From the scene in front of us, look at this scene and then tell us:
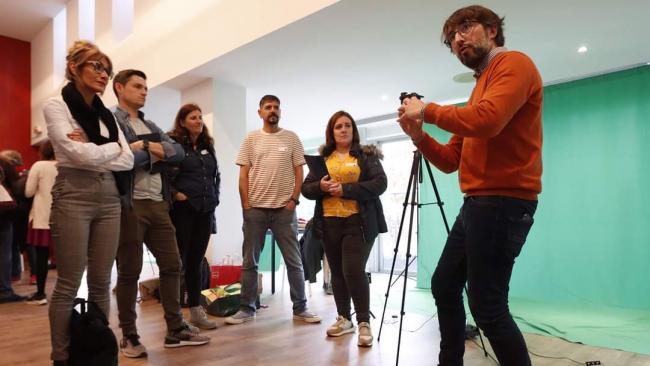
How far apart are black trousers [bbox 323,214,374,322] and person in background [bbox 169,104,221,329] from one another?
31.2 inches

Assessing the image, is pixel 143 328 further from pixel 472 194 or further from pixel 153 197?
pixel 472 194

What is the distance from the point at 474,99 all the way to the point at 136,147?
1.47 meters

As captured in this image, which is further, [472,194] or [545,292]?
[545,292]

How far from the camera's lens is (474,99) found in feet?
4.49

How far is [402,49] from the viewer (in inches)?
138

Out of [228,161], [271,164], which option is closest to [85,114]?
[271,164]

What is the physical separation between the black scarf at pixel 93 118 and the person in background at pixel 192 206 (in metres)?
0.86

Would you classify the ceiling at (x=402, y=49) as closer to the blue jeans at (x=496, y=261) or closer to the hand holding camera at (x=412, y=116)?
the hand holding camera at (x=412, y=116)

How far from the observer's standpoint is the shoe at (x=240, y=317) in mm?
2848

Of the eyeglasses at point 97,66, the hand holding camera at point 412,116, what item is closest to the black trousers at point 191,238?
the eyeglasses at point 97,66

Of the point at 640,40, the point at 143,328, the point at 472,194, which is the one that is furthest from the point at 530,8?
the point at 143,328

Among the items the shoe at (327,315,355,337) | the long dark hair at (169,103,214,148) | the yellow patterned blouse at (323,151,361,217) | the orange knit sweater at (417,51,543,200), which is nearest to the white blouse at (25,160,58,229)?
the long dark hair at (169,103,214,148)

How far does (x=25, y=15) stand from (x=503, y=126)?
8265mm

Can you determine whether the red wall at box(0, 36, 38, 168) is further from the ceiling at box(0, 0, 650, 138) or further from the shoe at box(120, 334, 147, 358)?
the shoe at box(120, 334, 147, 358)
